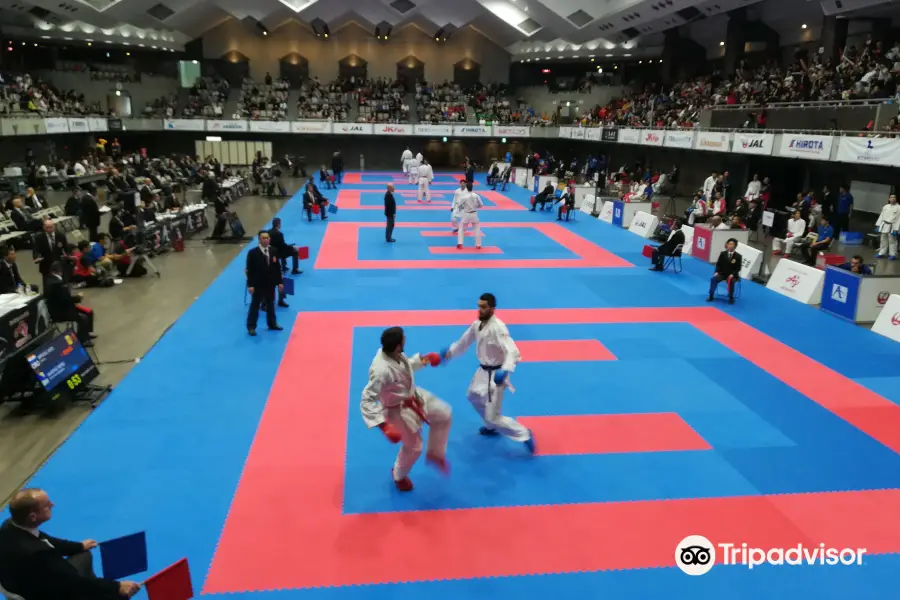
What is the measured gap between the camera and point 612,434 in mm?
7883

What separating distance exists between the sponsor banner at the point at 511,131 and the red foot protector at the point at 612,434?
3715 cm

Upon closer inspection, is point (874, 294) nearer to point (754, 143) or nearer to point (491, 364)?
point (491, 364)

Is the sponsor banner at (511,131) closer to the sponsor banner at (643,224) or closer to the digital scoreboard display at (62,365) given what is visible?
the sponsor banner at (643,224)

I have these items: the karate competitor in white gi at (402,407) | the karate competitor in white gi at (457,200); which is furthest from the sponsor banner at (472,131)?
the karate competitor in white gi at (402,407)

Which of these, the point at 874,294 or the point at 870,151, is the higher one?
the point at 870,151

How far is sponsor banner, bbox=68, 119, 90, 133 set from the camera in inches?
1208

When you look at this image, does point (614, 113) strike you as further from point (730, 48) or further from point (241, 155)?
point (241, 155)

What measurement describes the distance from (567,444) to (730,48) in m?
32.5

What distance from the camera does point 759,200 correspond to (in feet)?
71.6

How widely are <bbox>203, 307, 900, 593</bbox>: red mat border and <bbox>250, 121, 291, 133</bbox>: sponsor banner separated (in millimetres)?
37125

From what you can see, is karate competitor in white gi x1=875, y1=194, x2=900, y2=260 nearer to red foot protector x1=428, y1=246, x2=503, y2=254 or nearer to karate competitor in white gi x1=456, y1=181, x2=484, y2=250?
red foot protector x1=428, y1=246, x2=503, y2=254

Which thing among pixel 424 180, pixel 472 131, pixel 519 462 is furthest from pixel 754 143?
pixel 472 131

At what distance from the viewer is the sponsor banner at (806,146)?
63.0 feet

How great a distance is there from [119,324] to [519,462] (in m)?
8.11
